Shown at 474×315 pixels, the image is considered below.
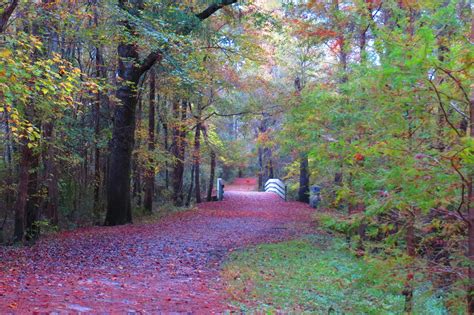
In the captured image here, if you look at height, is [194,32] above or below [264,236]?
above

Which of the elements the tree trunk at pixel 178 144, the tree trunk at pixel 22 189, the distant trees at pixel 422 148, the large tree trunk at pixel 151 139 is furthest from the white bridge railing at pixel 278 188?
the distant trees at pixel 422 148

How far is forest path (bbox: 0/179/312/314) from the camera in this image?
583 centimetres

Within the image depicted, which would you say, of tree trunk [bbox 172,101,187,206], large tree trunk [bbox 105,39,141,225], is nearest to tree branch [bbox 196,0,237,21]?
large tree trunk [bbox 105,39,141,225]

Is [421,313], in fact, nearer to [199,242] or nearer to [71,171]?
[199,242]

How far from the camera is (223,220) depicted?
678 inches

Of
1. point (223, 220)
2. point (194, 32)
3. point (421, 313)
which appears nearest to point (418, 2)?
point (421, 313)

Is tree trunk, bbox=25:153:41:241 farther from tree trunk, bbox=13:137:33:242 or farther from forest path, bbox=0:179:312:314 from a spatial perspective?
forest path, bbox=0:179:312:314

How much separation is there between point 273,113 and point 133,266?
12.7 m

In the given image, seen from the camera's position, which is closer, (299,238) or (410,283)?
(410,283)

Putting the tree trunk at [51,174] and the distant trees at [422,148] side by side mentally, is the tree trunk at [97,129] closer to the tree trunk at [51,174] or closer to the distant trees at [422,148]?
the tree trunk at [51,174]

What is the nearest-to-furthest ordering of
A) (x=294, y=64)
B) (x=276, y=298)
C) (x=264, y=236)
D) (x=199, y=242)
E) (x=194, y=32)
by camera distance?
1. (x=276, y=298)
2. (x=199, y=242)
3. (x=194, y=32)
4. (x=264, y=236)
5. (x=294, y=64)

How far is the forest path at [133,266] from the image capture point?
19.1ft

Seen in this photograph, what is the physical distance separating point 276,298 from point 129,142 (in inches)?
348

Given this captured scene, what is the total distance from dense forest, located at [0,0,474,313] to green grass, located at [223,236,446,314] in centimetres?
20
